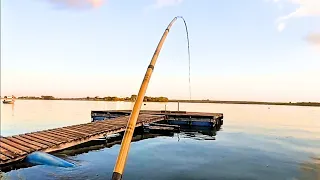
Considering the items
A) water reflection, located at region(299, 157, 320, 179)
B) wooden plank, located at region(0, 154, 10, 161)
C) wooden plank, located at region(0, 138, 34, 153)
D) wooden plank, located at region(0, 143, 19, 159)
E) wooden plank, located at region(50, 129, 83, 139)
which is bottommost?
water reflection, located at region(299, 157, 320, 179)

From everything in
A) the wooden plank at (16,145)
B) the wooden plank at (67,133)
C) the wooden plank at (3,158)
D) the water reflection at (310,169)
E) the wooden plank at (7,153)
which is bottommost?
the water reflection at (310,169)

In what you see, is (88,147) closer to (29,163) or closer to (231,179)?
(29,163)

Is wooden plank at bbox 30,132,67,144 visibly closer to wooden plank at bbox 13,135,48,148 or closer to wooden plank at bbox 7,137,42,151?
wooden plank at bbox 13,135,48,148

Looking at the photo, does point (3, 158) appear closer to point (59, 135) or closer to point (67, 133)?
point (59, 135)

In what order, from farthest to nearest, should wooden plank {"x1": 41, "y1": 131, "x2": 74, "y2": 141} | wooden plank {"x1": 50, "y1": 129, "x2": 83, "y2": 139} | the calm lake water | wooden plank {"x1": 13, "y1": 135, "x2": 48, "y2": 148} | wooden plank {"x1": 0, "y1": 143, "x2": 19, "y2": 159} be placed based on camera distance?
1. wooden plank {"x1": 50, "y1": 129, "x2": 83, "y2": 139}
2. wooden plank {"x1": 41, "y1": 131, "x2": 74, "y2": 141}
3. wooden plank {"x1": 13, "y1": 135, "x2": 48, "y2": 148}
4. the calm lake water
5. wooden plank {"x1": 0, "y1": 143, "x2": 19, "y2": 159}

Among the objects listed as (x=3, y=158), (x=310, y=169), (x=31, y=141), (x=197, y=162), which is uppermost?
(x=31, y=141)

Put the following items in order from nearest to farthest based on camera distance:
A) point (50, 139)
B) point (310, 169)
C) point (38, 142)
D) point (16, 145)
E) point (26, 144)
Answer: point (16, 145) → point (26, 144) → point (38, 142) → point (310, 169) → point (50, 139)

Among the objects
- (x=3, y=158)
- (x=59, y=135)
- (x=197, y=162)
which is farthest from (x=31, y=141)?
(x=197, y=162)

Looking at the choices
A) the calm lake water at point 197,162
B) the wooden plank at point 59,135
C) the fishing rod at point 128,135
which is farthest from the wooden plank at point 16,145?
the fishing rod at point 128,135

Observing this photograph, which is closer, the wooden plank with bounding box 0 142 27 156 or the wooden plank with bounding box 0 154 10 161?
the wooden plank with bounding box 0 154 10 161

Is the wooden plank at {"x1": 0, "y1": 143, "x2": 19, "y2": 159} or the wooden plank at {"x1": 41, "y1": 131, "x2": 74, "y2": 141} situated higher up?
the wooden plank at {"x1": 41, "y1": 131, "x2": 74, "y2": 141}

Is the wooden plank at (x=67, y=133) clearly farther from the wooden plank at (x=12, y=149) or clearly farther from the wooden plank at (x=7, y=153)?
the wooden plank at (x=7, y=153)

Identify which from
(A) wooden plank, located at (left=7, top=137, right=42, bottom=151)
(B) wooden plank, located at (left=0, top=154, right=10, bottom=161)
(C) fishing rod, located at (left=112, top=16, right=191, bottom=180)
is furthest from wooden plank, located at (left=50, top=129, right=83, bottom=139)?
(C) fishing rod, located at (left=112, top=16, right=191, bottom=180)

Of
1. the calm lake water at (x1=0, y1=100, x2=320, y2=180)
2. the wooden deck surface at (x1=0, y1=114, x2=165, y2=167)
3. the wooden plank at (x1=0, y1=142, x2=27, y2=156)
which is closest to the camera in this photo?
the wooden deck surface at (x1=0, y1=114, x2=165, y2=167)
